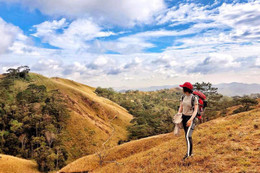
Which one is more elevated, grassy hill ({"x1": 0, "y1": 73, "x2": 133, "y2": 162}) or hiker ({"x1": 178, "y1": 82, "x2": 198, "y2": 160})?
hiker ({"x1": 178, "y1": 82, "x2": 198, "y2": 160})

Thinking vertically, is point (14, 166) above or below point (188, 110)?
below

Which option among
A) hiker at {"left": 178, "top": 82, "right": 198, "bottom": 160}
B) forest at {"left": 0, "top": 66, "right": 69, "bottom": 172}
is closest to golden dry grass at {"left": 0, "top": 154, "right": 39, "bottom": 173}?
forest at {"left": 0, "top": 66, "right": 69, "bottom": 172}

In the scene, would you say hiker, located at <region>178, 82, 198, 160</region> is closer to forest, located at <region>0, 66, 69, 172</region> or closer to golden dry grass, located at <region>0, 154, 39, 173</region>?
golden dry grass, located at <region>0, 154, 39, 173</region>

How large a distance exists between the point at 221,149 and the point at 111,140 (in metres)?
51.7

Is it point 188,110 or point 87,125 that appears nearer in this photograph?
point 188,110

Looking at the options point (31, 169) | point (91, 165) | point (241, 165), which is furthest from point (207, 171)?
point (31, 169)

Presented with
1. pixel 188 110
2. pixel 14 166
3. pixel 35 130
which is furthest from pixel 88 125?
pixel 188 110

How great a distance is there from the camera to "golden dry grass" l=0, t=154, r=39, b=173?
30.7 metres

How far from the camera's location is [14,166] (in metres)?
32.0

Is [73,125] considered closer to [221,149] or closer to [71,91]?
[71,91]

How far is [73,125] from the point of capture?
5819cm

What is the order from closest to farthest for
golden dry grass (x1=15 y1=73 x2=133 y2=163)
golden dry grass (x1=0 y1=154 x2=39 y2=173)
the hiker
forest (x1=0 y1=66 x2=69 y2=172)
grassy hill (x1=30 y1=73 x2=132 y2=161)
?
the hiker → golden dry grass (x1=0 y1=154 x2=39 y2=173) → forest (x1=0 y1=66 x2=69 y2=172) → golden dry grass (x1=15 y1=73 x2=133 y2=163) → grassy hill (x1=30 y1=73 x2=132 y2=161)

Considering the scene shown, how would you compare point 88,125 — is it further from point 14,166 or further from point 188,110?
point 188,110

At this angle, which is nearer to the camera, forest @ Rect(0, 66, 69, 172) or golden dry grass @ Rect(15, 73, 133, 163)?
forest @ Rect(0, 66, 69, 172)
